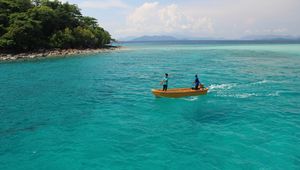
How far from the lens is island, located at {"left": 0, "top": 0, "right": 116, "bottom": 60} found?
74688 mm

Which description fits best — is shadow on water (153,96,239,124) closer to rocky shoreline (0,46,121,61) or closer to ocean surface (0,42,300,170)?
ocean surface (0,42,300,170)

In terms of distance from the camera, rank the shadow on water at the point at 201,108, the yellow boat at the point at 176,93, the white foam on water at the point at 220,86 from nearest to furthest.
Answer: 1. the shadow on water at the point at 201,108
2. the yellow boat at the point at 176,93
3. the white foam on water at the point at 220,86

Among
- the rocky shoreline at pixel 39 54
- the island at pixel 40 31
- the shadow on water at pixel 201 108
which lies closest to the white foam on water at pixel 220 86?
the shadow on water at pixel 201 108

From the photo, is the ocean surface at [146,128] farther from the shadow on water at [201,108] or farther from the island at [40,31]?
the island at [40,31]

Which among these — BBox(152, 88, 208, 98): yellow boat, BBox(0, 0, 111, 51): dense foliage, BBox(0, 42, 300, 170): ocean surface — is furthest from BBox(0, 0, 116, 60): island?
BBox(152, 88, 208, 98): yellow boat

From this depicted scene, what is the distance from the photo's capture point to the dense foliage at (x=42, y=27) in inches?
2953

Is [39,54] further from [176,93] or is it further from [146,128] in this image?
[146,128]

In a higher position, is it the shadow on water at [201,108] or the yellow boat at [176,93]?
the yellow boat at [176,93]

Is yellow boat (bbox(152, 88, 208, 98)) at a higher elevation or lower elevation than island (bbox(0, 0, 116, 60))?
lower

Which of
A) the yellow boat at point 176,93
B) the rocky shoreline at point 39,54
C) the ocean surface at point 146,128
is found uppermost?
the rocky shoreline at point 39,54

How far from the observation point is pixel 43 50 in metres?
83.3

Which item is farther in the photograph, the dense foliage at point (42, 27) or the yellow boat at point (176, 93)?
the dense foliage at point (42, 27)

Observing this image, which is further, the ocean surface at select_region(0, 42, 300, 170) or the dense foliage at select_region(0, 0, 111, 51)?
the dense foliage at select_region(0, 0, 111, 51)

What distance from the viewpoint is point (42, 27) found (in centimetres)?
8675
